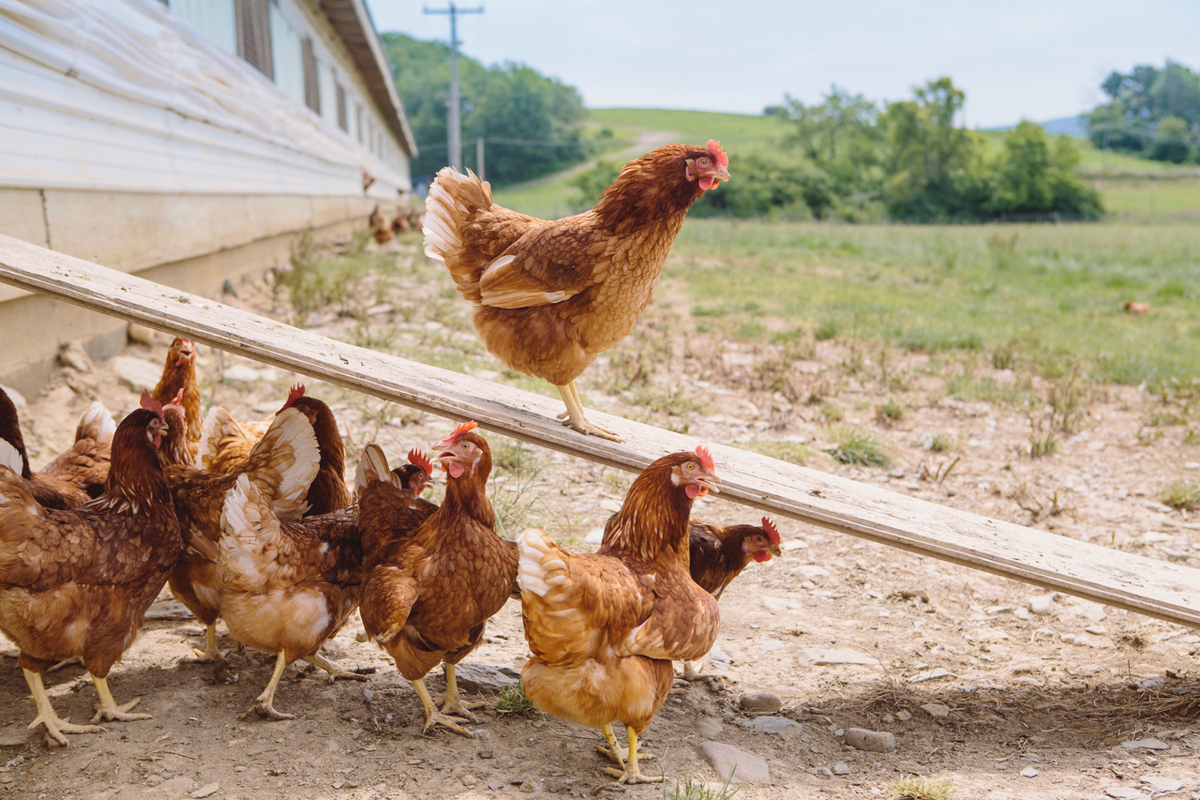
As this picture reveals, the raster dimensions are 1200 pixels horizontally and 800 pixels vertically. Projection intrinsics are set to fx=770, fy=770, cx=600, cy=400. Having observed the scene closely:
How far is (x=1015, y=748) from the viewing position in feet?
8.80

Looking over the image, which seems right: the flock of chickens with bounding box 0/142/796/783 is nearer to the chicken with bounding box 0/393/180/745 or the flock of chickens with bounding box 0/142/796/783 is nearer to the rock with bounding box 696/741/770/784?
the chicken with bounding box 0/393/180/745

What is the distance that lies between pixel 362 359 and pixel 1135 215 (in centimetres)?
4560

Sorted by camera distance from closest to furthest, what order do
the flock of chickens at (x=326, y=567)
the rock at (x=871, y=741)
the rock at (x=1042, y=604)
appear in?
1. the flock of chickens at (x=326, y=567)
2. the rock at (x=871, y=741)
3. the rock at (x=1042, y=604)

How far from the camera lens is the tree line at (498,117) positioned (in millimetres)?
65312

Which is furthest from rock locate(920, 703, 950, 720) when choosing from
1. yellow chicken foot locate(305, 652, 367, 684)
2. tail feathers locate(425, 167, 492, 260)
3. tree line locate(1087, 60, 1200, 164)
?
tree line locate(1087, 60, 1200, 164)

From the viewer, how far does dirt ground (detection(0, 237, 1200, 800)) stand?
2.33 metres

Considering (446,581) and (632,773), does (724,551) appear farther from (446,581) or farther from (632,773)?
(446,581)

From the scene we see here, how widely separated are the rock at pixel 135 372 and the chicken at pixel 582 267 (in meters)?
2.78

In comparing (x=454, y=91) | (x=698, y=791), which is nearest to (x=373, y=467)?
(x=698, y=791)

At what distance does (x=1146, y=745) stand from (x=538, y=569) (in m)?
2.15

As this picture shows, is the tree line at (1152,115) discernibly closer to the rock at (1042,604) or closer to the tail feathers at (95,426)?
the rock at (1042,604)

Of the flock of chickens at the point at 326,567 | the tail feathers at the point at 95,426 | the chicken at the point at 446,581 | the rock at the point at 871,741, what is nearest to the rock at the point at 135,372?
the tail feathers at the point at 95,426

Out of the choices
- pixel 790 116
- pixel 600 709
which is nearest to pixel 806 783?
pixel 600 709

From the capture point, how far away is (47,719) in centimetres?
231
